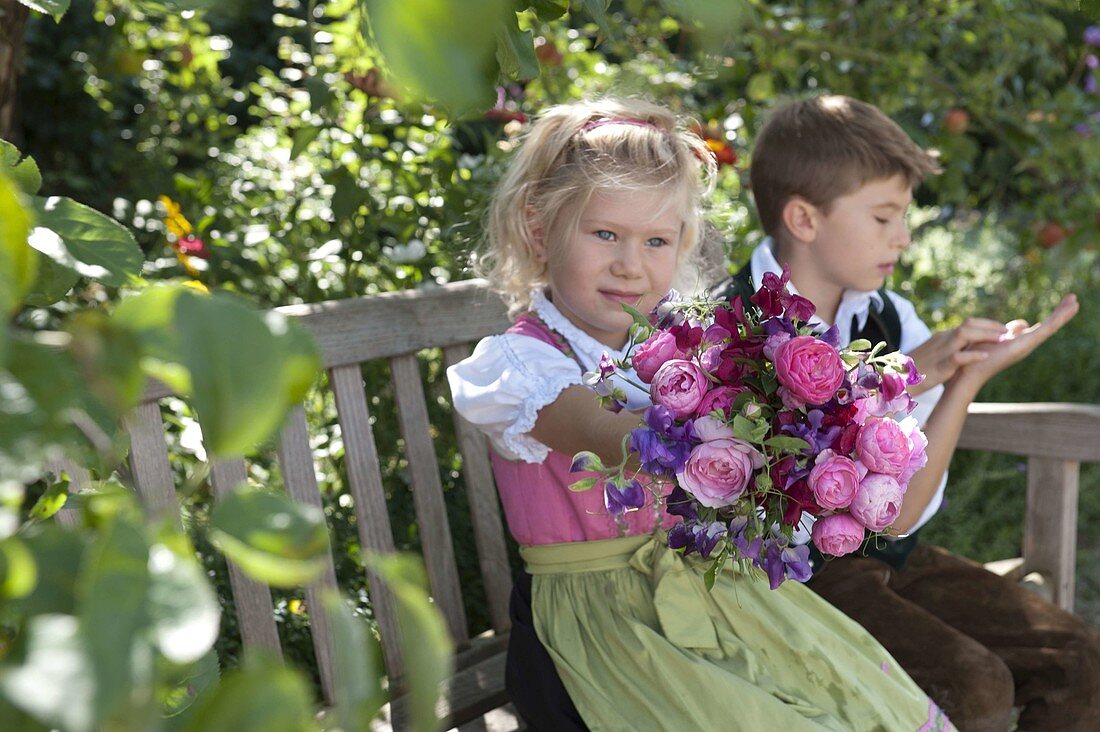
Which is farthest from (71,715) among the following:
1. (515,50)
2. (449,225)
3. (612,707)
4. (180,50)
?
(180,50)

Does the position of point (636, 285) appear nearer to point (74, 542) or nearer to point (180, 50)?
point (74, 542)

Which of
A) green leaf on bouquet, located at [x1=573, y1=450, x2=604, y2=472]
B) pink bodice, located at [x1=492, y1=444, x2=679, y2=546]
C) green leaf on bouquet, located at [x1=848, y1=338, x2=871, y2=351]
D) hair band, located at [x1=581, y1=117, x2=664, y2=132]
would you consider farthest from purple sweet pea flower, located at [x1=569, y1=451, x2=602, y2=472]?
hair band, located at [x1=581, y1=117, x2=664, y2=132]

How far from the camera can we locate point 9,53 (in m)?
1.92

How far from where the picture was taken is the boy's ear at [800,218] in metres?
2.20

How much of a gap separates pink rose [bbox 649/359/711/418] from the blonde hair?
1.99 ft

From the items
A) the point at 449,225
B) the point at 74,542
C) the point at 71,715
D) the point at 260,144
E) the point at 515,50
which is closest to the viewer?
the point at 71,715

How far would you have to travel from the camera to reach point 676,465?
1226 millimetres

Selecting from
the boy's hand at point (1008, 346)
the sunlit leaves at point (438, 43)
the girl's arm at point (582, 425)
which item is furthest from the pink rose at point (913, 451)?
the sunlit leaves at point (438, 43)

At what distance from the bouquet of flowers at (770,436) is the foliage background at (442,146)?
1.17 feet

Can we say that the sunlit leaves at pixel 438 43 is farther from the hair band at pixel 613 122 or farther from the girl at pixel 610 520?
the hair band at pixel 613 122

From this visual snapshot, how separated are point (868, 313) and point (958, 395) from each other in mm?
378

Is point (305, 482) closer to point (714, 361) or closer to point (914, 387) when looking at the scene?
point (714, 361)

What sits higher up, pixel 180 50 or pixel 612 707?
pixel 180 50

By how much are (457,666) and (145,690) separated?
64.0 inches
